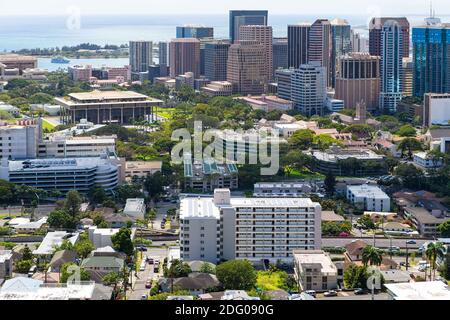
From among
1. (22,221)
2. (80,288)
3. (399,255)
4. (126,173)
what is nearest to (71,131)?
(126,173)

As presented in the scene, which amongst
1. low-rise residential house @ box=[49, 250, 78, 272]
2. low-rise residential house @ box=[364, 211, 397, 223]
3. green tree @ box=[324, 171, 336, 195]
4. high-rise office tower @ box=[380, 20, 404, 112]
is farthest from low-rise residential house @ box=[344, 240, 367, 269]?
high-rise office tower @ box=[380, 20, 404, 112]

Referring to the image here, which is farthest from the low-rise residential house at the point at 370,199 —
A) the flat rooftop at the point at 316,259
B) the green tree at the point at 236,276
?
the green tree at the point at 236,276

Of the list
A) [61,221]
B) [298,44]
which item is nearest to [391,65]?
[298,44]

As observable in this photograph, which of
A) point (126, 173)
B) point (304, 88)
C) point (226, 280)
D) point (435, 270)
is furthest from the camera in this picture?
point (304, 88)

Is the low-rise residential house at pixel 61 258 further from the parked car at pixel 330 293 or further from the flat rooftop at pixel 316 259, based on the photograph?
the parked car at pixel 330 293

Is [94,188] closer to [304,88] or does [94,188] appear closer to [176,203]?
[176,203]
